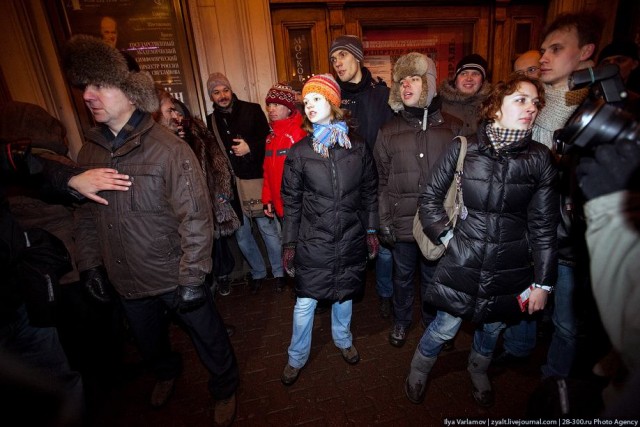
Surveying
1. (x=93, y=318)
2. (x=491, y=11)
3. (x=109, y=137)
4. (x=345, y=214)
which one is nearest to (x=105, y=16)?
(x=109, y=137)

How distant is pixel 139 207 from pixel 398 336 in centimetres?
261

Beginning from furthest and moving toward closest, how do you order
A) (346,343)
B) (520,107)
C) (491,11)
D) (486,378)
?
(491,11) → (346,343) → (486,378) → (520,107)

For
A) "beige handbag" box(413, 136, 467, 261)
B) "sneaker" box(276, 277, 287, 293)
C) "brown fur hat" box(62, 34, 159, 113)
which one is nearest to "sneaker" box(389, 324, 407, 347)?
"beige handbag" box(413, 136, 467, 261)

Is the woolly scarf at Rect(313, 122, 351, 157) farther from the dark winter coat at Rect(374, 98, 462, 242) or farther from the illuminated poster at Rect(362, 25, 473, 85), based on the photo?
the illuminated poster at Rect(362, 25, 473, 85)

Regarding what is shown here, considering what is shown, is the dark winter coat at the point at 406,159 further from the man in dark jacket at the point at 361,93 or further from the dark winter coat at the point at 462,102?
the dark winter coat at the point at 462,102

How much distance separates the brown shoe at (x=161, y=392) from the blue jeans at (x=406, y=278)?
2.21m

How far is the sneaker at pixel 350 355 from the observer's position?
285cm

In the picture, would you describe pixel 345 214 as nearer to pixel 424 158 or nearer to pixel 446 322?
pixel 424 158

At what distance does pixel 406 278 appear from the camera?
119 inches

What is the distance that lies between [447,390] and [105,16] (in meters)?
5.92

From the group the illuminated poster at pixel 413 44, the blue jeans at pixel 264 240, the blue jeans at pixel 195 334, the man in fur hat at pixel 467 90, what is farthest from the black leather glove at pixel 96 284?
the illuminated poster at pixel 413 44

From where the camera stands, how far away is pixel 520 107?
188 cm

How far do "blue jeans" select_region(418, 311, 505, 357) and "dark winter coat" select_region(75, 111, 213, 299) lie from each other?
1741mm

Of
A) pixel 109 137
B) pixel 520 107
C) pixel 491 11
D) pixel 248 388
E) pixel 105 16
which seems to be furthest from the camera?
pixel 491 11
